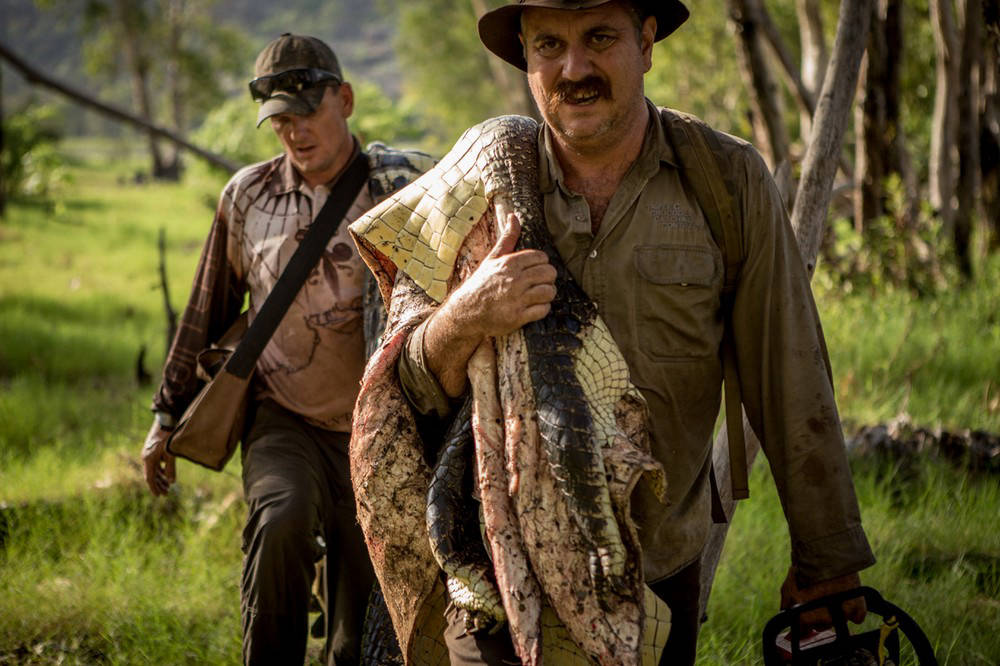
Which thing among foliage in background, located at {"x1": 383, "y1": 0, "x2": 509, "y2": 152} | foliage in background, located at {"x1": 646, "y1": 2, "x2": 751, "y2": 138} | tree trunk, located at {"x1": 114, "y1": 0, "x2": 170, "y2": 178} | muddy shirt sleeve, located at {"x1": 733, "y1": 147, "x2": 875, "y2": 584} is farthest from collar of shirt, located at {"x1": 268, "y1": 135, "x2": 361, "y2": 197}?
tree trunk, located at {"x1": 114, "y1": 0, "x2": 170, "y2": 178}

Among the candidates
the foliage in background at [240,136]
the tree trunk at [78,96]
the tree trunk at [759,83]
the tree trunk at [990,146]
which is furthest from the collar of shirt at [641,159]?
the foliage in background at [240,136]

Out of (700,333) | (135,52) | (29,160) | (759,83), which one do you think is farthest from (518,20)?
(135,52)

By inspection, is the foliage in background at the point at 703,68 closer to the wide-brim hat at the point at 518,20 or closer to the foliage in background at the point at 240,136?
the foliage in background at the point at 240,136

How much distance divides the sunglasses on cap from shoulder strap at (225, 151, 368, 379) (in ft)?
1.55

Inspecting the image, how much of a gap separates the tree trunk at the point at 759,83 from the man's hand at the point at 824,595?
4.26 m

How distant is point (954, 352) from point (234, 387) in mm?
4790

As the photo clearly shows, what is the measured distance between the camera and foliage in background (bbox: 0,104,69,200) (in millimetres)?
16891

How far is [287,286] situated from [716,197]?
1843 mm

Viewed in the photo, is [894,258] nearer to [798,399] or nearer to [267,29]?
[798,399]

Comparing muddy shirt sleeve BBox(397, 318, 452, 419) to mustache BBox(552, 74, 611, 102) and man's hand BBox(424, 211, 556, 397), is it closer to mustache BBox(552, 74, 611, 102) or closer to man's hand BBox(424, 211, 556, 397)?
man's hand BBox(424, 211, 556, 397)

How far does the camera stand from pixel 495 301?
91.7 inches

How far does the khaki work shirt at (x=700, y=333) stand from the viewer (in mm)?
2514

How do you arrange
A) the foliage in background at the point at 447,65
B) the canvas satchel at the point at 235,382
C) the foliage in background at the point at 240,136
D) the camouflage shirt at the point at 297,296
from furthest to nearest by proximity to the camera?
the foliage in background at the point at 447,65, the foliage in background at the point at 240,136, the camouflage shirt at the point at 297,296, the canvas satchel at the point at 235,382

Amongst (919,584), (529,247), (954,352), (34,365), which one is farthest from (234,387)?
(34,365)
